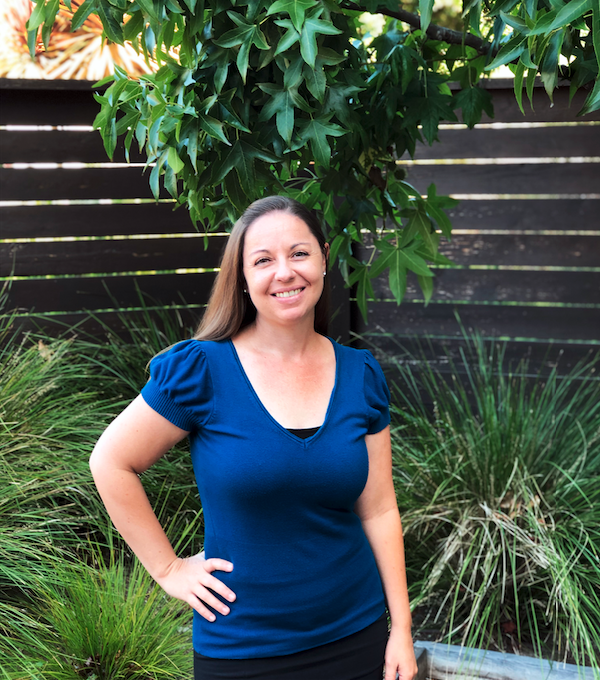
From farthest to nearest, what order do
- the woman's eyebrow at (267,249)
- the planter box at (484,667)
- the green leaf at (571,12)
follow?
the planter box at (484,667), the woman's eyebrow at (267,249), the green leaf at (571,12)

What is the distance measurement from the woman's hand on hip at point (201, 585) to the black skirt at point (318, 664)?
0.10 metres

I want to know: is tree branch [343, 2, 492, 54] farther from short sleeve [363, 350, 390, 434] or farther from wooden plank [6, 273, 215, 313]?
wooden plank [6, 273, 215, 313]

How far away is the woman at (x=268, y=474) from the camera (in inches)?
54.3

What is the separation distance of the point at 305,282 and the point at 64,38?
3.42 m

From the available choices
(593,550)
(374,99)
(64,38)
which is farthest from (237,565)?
(64,38)

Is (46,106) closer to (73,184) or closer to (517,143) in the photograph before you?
(73,184)

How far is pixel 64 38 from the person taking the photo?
4.09 metres

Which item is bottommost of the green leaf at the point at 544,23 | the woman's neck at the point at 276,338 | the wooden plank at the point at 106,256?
the woman's neck at the point at 276,338

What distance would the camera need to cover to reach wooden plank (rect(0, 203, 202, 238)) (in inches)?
141

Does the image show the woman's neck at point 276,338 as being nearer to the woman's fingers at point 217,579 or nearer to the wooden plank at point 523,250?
the woman's fingers at point 217,579

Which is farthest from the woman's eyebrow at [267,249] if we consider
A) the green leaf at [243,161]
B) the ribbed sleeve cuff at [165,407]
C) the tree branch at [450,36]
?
the tree branch at [450,36]

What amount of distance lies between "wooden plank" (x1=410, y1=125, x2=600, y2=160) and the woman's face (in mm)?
2614

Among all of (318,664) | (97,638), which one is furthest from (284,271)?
(97,638)

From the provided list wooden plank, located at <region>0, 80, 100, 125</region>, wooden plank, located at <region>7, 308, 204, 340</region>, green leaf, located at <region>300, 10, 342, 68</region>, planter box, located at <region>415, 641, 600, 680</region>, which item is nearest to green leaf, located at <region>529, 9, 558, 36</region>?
green leaf, located at <region>300, 10, 342, 68</region>
